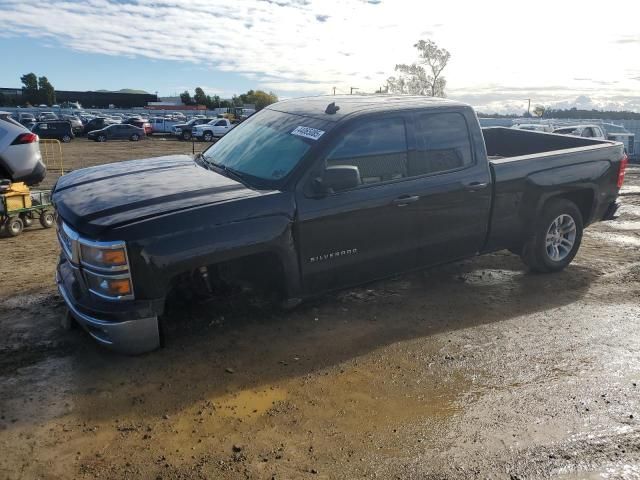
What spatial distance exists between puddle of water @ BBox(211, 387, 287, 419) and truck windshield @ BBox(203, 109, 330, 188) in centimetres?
154

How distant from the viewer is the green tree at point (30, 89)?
7775 cm

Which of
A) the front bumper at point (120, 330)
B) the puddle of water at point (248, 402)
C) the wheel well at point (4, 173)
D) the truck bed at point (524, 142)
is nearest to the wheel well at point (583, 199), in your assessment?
the truck bed at point (524, 142)

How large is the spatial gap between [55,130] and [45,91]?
52205mm

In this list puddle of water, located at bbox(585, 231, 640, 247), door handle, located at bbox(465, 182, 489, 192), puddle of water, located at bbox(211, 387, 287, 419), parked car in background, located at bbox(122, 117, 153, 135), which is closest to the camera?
puddle of water, located at bbox(211, 387, 287, 419)

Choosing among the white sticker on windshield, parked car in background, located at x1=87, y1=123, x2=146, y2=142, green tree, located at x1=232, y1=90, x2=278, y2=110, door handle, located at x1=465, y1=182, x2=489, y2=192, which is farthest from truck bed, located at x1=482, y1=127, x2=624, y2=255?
green tree, located at x1=232, y1=90, x2=278, y2=110

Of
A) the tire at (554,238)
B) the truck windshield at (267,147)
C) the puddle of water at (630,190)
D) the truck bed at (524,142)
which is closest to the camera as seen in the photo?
the truck windshield at (267,147)

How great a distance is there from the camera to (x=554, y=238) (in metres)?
5.91

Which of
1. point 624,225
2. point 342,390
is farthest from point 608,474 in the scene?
point 624,225

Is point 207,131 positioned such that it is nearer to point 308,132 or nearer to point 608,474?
point 308,132

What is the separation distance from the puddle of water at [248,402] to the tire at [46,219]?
605cm

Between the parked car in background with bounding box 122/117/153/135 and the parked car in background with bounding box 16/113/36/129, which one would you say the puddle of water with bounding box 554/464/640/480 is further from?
the parked car in background with bounding box 122/117/153/135

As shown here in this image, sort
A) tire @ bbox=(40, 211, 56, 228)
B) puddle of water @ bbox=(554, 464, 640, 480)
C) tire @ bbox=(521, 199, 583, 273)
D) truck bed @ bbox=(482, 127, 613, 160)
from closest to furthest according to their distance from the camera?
puddle of water @ bbox=(554, 464, 640, 480) → tire @ bbox=(521, 199, 583, 273) → truck bed @ bbox=(482, 127, 613, 160) → tire @ bbox=(40, 211, 56, 228)

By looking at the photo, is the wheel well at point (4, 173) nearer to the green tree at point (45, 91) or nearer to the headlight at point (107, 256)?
the headlight at point (107, 256)

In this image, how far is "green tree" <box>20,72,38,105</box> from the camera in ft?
255
